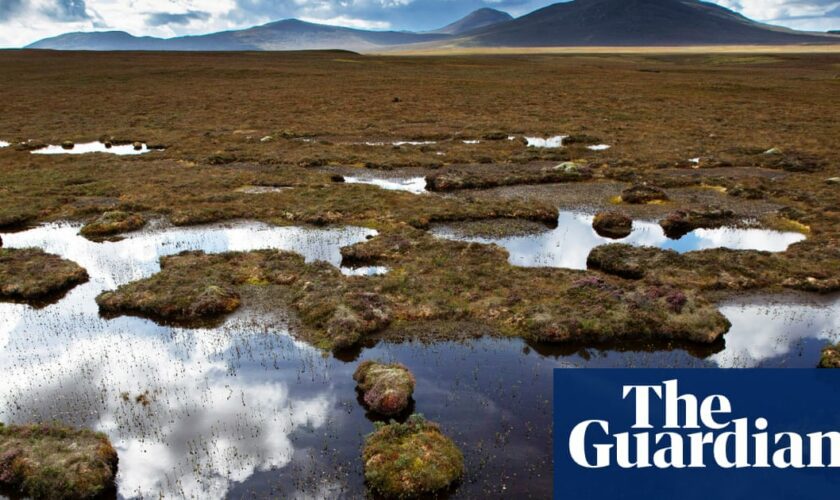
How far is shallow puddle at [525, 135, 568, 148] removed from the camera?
63375 millimetres

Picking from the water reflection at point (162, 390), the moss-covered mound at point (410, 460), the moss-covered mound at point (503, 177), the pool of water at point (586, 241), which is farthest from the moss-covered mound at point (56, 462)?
the moss-covered mound at point (503, 177)

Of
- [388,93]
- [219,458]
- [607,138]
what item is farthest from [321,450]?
[388,93]

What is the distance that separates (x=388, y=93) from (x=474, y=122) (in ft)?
132

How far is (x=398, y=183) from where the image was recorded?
159 feet

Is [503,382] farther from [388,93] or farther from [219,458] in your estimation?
[388,93]

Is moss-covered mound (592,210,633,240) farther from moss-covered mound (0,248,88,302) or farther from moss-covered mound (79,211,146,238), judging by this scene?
moss-covered mound (79,211,146,238)

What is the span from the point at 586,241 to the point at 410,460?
22.0 metres

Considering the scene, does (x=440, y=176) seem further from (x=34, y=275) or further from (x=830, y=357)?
(x=830, y=357)

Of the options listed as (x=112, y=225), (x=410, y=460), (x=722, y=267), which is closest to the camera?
(x=410, y=460)

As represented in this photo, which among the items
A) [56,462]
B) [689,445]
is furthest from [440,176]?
[689,445]

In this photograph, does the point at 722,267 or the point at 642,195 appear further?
the point at 642,195

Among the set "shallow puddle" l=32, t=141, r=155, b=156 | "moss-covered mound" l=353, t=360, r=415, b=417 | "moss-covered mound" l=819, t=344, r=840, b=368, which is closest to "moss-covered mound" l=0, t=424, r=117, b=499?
"moss-covered mound" l=353, t=360, r=415, b=417

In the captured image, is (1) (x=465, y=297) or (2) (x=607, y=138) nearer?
(1) (x=465, y=297)

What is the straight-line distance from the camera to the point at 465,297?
25.6 m
